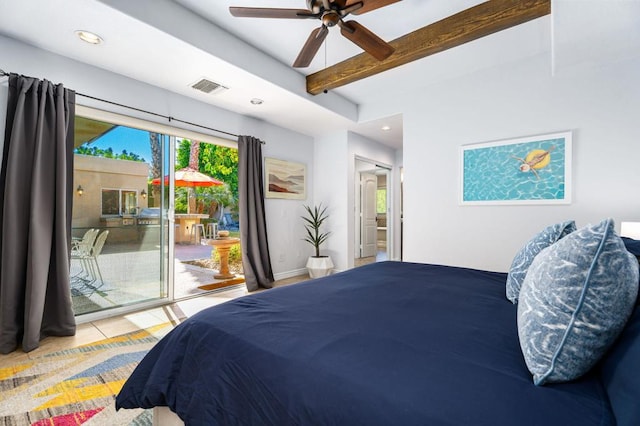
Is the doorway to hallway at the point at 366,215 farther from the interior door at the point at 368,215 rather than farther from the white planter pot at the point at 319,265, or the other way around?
the white planter pot at the point at 319,265

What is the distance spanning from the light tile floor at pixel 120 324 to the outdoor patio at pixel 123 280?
197 millimetres

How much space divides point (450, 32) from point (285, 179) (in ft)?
9.69

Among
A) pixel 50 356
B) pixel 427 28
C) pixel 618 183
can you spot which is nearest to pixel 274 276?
pixel 50 356

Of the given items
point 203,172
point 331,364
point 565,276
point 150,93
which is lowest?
point 331,364

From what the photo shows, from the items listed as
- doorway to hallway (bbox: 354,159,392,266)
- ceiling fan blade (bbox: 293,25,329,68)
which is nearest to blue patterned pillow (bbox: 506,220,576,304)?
ceiling fan blade (bbox: 293,25,329,68)

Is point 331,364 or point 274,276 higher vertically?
point 331,364

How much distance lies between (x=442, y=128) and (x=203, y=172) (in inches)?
123

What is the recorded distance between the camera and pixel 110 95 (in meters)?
3.00

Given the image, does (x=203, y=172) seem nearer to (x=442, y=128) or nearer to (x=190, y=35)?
(x=190, y=35)

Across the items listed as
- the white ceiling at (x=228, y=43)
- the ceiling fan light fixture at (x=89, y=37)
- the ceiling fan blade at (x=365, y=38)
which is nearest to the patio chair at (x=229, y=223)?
the white ceiling at (x=228, y=43)

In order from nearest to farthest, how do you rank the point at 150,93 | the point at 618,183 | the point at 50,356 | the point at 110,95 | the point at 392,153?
the point at 50,356 → the point at 618,183 → the point at 110,95 → the point at 150,93 → the point at 392,153

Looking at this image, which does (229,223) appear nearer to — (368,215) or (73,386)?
(73,386)

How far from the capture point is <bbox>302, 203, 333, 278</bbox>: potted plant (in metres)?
4.70

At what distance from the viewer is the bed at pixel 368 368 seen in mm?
671
